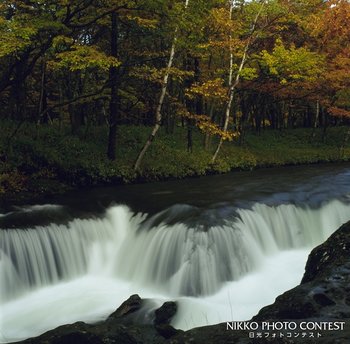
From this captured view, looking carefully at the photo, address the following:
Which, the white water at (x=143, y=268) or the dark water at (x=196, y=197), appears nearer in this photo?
the white water at (x=143, y=268)

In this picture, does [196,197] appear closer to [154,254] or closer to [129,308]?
[154,254]

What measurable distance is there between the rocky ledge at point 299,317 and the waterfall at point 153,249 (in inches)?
112

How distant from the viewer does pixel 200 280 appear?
Answer: 1013cm

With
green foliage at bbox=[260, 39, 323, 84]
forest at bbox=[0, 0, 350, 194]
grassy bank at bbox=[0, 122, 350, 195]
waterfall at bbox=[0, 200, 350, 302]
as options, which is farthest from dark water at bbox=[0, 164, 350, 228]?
green foliage at bbox=[260, 39, 323, 84]

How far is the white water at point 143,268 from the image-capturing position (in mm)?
9344

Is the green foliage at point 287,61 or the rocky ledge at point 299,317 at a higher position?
the green foliage at point 287,61

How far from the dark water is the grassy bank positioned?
920 millimetres

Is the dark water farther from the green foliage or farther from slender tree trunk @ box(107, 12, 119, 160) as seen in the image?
the green foliage

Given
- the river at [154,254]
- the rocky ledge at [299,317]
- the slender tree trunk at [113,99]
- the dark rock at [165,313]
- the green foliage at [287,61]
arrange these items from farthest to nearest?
the green foliage at [287,61]
the slender tree trunk at [113,99]
the river at [154,254]
the dark rock at [165,313]
the rocky ledge at [299,317]

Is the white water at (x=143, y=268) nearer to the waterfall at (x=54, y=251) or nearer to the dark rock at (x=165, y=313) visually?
the waterfall at (x=54, y=251)

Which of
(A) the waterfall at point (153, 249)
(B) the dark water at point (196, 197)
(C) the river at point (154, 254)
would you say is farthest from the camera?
(B) the dark water at point (196, 197)

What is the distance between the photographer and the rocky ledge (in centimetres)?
430

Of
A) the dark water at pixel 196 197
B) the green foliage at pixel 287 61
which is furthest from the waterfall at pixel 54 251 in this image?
the green foliage at pixel 287 61

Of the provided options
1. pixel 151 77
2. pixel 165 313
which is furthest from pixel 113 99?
pixel 165 313
